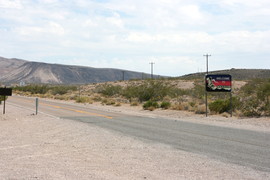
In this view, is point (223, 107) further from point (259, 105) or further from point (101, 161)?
point (101, 161)

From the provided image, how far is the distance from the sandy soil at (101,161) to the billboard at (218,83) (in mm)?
12416

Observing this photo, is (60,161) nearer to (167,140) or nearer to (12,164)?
(12,164)

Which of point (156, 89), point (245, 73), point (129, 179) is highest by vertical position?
point (245, 73)

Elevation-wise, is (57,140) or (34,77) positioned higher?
(34,77)

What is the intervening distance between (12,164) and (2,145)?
11.5 ft

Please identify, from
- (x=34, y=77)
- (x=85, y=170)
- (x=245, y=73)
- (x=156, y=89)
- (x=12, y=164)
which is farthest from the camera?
(x=34, y=77)

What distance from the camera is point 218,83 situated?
2533cm

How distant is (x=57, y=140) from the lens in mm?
13508

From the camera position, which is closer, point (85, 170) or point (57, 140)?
point (85, 170)

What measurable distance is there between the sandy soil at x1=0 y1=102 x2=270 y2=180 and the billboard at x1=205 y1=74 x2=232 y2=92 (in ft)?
40.7

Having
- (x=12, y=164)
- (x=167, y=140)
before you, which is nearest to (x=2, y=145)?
(x=12, y=164)

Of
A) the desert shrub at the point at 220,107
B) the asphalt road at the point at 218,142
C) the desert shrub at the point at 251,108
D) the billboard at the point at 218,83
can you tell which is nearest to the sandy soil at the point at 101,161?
the asphalt road at the point at 218,142

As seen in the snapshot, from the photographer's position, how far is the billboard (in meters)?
25.3

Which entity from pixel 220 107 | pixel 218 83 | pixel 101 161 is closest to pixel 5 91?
pixel 218 83
